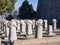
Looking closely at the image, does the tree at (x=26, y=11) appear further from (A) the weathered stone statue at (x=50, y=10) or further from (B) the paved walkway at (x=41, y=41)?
(B) the paved walkway at (x=41, y=41)

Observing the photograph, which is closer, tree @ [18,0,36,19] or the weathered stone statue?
the weathered stone statue

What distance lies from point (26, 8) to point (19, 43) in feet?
119

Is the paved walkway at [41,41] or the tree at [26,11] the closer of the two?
the paved walkway at [41,41]

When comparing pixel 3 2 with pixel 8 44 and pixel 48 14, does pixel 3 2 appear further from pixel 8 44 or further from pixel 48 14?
pixel 8 44

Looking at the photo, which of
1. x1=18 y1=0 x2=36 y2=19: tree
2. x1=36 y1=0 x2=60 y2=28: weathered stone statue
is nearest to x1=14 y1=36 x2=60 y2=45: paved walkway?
Answer: x1=36 y1=0 x2=60 y2=28: weathered stone statue

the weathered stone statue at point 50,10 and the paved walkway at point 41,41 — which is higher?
the weathered stone statue at point 50,10

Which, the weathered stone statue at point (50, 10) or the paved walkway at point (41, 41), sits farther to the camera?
the weathered stone statue at point (50, 10)

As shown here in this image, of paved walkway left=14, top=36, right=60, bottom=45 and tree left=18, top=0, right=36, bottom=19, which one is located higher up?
tree left=18, top=0, right=36, bottom=19

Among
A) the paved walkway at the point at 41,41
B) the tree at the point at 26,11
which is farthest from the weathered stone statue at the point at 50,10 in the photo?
the paved walkway at the point at 41,41

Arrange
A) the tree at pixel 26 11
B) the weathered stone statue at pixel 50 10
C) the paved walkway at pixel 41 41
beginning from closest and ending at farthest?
1. the paved walkway at pixel 41 41
2. the weathered stone statue at pixel 50 10
3. the tree at pixel 26 11

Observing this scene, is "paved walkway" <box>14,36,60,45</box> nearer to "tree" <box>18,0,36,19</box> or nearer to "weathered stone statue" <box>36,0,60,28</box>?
"weathered stone statue" <box>36,0,60,28</box>

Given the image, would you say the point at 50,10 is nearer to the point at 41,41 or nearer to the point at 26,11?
the point at 26,11

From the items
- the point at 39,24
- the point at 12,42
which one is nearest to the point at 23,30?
the point at 39,24

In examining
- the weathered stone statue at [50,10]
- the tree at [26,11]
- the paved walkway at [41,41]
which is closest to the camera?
the paved walkway at [41,41]
